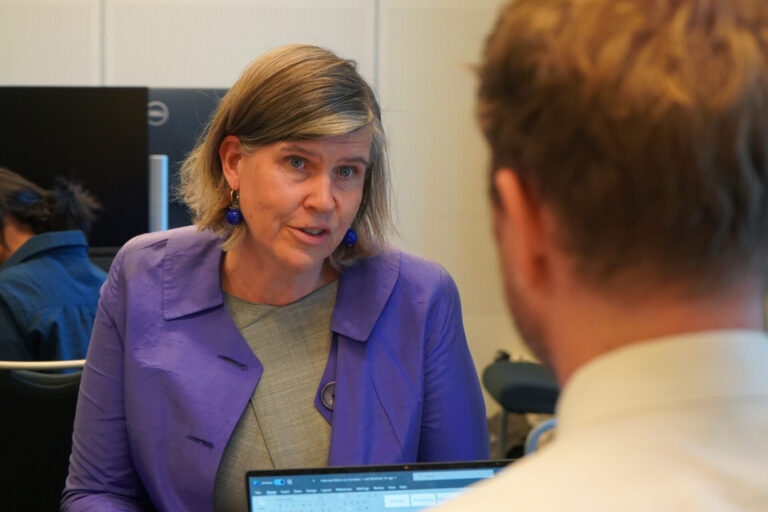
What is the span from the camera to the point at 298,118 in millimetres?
1487

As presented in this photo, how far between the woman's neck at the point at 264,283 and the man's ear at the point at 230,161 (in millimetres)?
123

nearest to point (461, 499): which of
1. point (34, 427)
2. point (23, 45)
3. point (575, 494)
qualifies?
point (575, 494)

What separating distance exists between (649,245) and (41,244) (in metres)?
2.40

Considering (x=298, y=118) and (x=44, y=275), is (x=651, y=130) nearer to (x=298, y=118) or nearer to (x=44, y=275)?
(x=298, y=118)

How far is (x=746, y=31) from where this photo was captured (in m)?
0.54

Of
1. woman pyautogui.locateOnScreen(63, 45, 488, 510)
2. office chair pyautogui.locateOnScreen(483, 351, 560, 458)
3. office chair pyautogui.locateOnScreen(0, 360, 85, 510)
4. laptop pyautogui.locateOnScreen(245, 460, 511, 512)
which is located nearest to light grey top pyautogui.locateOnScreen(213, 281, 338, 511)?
woman pyautogui.locateOnScreen(63, 45, 488, 510)

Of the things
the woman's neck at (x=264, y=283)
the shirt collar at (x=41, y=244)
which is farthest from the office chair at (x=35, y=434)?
the woman's neck at (x=264, y=283)

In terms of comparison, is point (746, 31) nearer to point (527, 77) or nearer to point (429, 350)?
point (527, 77)

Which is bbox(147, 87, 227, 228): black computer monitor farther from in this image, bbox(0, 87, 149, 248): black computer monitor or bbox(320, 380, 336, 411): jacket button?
bbox(320, 380, 336, 411): jacket button

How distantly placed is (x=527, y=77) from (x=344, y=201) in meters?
0.99

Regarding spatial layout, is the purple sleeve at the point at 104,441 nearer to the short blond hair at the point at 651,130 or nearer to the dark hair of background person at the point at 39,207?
the short blond hair at the point at 651,130

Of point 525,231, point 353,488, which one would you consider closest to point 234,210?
point 353,488

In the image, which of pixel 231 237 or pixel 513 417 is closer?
pixel 231 237

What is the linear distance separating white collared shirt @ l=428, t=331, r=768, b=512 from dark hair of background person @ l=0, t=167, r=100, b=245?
251cm
